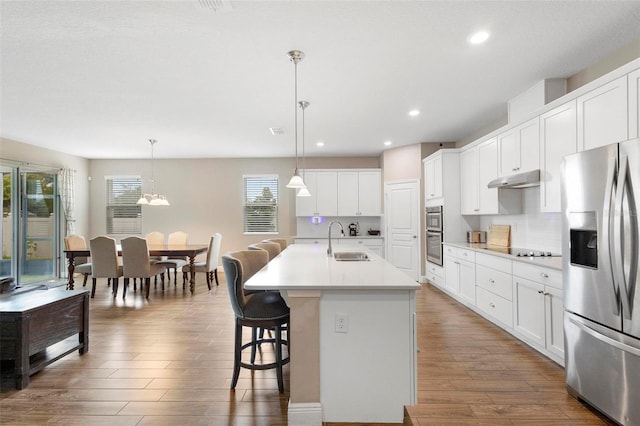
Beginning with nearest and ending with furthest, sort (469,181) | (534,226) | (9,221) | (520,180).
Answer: (520,180) → (534,226) → (469,181) → (9,221)

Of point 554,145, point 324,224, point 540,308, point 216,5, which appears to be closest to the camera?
point 216,5

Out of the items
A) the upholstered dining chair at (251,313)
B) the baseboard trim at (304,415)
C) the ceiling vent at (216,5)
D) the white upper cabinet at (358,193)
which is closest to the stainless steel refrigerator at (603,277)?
the baseboard trim at (304,415)

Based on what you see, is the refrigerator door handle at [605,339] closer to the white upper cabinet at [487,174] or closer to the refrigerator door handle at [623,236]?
the refrigerator door handle at [623,236]

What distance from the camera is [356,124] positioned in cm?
499

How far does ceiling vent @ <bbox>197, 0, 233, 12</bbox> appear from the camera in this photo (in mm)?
2110

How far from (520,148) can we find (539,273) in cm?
146

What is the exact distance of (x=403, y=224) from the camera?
21.1ft

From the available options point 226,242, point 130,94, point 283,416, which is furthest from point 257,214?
point 283,416

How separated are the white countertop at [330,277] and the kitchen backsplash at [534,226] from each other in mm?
2063

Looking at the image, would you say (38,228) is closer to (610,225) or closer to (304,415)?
(304,415)

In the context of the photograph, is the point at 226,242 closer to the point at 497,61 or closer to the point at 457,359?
the point at 457,359

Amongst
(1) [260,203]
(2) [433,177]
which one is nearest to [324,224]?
(1) [260,203]

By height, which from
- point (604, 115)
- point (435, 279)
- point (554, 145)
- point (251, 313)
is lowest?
point (435, 279)

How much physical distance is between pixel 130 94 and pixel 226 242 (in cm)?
426
